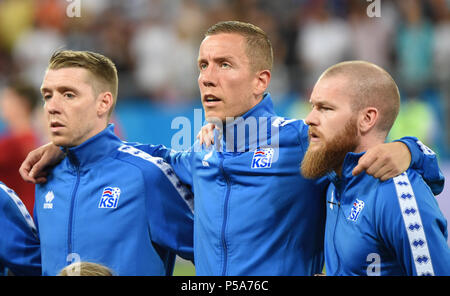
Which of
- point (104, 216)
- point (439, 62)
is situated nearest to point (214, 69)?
point (104, 216)

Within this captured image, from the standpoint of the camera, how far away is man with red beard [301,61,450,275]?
2896mm

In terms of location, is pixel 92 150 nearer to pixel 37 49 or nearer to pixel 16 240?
pixel 16 240

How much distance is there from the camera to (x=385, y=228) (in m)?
2.96

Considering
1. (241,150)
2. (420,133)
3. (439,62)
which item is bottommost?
(241,150)

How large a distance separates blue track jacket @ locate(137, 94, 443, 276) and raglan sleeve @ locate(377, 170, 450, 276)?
0.57 m

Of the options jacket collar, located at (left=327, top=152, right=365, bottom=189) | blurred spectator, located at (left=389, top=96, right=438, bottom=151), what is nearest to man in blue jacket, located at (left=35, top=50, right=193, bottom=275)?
jacket collar, located at (left=327, top=152, right=365, bottom=189)

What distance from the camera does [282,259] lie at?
3.43 metres

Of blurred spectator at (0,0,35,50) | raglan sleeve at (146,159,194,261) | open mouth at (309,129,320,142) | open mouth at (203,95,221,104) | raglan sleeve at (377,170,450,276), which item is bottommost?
raglan sleeve at (377,170,450,276)

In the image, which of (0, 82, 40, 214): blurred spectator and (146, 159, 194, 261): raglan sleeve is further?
(0, 82, 40, 214): blurred spectator

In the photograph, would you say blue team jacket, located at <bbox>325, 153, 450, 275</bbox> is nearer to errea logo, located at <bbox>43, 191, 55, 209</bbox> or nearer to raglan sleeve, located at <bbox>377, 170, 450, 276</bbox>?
raglan sleeve, located at <bbox>377, 170, 450, 276</bbox>

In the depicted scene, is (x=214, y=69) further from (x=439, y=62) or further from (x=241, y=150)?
(x=439, y=62)

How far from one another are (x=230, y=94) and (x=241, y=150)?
1.00 ft

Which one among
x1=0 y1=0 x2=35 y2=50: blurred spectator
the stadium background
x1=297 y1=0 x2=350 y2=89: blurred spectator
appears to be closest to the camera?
the stadium background

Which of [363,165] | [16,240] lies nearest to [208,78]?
[363,165]
